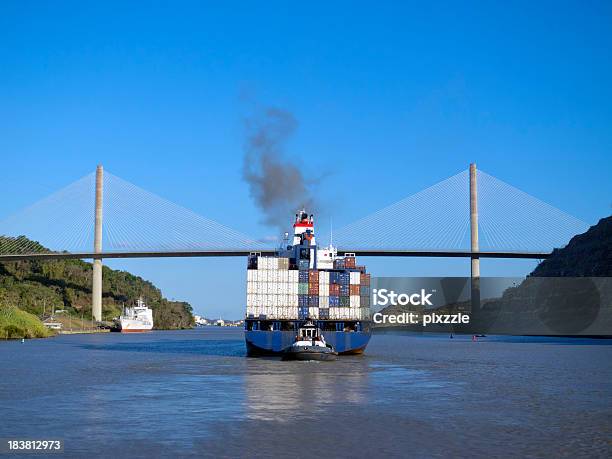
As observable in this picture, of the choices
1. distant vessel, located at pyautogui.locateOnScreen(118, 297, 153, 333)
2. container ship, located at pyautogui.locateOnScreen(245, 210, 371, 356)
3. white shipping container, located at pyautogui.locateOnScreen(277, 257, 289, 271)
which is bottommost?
distant vessel, located at pyautogui.locateOnScreen(118, 297, 153, 333)

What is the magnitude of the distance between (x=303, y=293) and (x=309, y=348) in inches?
356

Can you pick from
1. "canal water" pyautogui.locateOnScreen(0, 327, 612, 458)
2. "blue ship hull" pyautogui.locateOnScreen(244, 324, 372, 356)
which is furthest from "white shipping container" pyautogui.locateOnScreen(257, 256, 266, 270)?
"canal water" pyautogui.locateOnScreen(0, 327, 612, 458)

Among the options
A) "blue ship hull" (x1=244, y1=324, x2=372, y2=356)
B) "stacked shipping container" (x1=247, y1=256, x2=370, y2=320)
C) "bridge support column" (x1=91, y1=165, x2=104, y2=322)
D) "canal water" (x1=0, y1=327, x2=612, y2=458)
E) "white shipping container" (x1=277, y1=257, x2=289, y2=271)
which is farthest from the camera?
"bridge support column" (x1=91, y1=165, x2=104, y2=322)

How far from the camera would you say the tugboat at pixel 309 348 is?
6272 centimetres

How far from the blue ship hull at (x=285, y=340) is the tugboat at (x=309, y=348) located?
1891 millimetres

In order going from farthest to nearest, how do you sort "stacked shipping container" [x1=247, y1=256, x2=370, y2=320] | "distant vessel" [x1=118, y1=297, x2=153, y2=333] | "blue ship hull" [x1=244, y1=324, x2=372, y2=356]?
"distant vessel" [x1=118, y1=297, x2=153, y2=333]
"stacked shipping container" [x1=247, y1=256, x2=370, y2=320]
"blue ship hull" [x1=244, y1=324, x2=372, y2=356]

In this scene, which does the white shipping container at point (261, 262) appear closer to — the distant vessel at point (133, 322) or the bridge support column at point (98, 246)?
the bridge support column at point (98, 246)

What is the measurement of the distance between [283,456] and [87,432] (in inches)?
311

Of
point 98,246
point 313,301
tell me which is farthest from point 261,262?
point 98,246

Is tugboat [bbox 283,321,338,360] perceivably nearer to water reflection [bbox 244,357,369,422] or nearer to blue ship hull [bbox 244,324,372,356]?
water reflection [bbox 244,357,369,422]

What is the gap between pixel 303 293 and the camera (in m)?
70.9

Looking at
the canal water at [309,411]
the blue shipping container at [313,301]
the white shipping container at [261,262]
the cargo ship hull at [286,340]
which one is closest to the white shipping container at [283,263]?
the white shipping container at [261,262]

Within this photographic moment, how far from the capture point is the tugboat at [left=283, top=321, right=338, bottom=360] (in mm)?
62719

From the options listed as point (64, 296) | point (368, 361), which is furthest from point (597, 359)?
point (64, 296)
